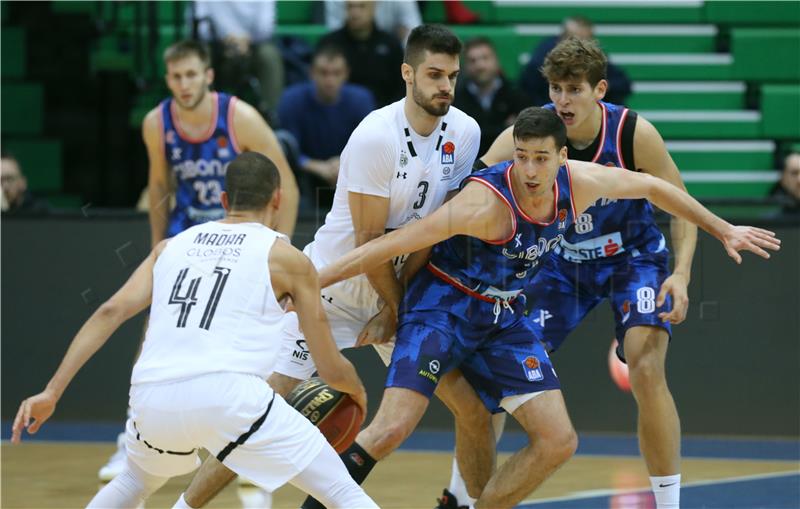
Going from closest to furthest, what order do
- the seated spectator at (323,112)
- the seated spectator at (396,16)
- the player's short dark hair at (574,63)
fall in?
1. the player's short dark hair at (574,63)
2. the seated spectator at (323,112)
3. the seated spectator at (396,16)

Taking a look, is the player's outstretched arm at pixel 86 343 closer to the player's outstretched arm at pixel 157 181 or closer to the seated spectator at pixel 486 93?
the player's outstretched arm at pixel 157 181

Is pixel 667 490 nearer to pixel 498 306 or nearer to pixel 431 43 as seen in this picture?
pixel 498 306

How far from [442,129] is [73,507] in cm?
265

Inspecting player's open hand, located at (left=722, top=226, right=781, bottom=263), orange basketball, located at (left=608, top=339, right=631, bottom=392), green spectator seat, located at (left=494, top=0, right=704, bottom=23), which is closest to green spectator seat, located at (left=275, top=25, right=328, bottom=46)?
green spectator seat, located at (left=494, top=0, right=704, bottom=23)

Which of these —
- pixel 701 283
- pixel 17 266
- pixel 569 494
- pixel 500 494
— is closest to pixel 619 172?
pixel 500 494

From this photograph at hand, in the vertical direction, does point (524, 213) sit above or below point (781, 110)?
above

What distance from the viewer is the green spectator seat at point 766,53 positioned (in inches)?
453

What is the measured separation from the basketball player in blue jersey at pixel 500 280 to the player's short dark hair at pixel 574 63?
0.48m

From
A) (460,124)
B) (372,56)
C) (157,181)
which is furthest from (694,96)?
(460,124)

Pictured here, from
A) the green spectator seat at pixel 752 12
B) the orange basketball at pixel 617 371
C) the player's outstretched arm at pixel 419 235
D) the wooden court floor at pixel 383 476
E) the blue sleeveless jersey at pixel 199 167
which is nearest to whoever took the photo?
the player's outstretched arm at pixel 419 235

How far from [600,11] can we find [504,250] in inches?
296

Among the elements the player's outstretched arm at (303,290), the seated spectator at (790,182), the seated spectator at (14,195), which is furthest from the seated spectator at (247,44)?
the player's outstretched arm at (303,290)

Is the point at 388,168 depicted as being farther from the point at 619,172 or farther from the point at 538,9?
the point at 538,9

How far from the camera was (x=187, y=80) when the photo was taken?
22.8ft
